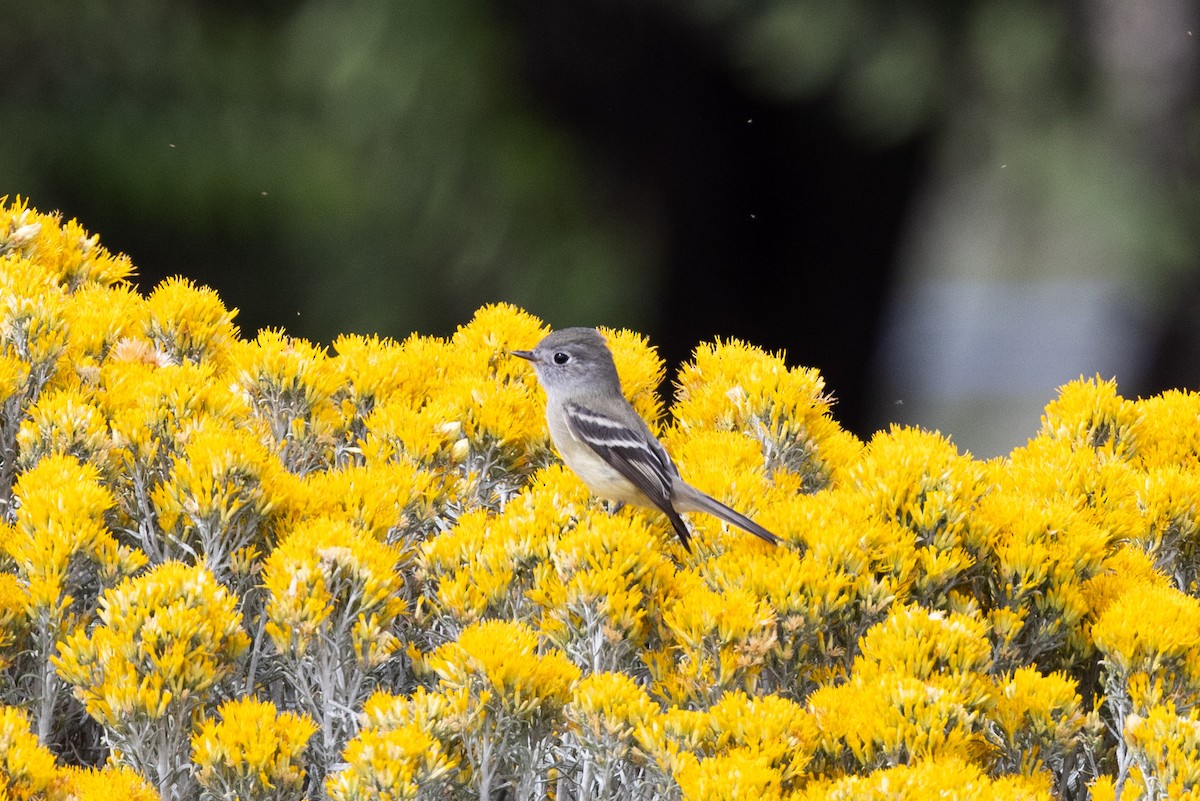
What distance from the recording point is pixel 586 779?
8.14 feet

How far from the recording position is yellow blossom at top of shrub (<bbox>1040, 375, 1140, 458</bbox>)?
3732 millimetres

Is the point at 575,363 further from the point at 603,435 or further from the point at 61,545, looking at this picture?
the point at 61,545

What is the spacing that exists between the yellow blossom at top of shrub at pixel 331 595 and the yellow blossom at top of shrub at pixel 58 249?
1711 millimetres

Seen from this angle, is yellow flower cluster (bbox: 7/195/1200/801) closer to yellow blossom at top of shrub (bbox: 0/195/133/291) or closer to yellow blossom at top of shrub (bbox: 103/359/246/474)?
yellow blossom at top of shrub (bbox: 103/359/246/474)

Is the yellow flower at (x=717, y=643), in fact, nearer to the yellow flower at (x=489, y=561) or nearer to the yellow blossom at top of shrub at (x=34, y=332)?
the yellow flower at (x=489, y=561)

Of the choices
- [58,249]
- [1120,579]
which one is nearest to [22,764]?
[1120,579]

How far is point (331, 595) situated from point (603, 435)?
1036 millimetres

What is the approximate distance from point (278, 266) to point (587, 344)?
337 cm

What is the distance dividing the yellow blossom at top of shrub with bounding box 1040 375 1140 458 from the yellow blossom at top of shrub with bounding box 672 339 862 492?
0.55 m

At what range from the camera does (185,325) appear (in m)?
3.74

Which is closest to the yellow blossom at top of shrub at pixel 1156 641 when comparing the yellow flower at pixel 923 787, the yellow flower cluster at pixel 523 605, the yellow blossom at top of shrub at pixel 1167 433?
the yellow flower cluster at pixel 523 605

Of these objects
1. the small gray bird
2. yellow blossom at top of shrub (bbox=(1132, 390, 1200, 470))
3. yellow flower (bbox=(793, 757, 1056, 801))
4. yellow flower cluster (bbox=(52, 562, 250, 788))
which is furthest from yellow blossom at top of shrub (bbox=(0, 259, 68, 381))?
yellow blossom at top of shrub (bbox=(1132, 390, 1200, 470))

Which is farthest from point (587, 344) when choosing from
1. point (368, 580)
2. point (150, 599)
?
point (150, 599)

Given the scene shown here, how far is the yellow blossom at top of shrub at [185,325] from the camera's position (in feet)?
12.2
